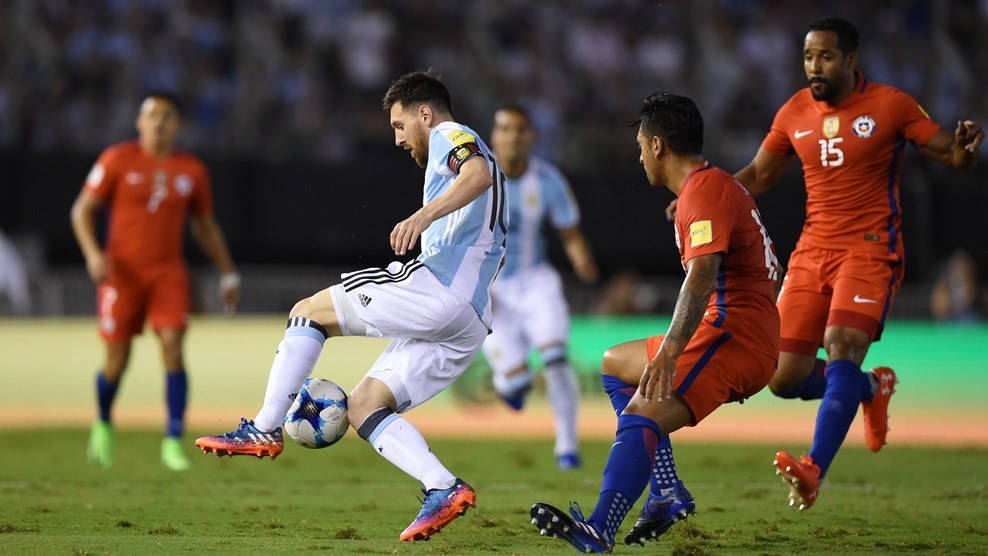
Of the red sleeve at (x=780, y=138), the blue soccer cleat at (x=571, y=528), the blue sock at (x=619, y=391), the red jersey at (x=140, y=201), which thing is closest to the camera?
the blue soccer cleat at (x=571, y=528)

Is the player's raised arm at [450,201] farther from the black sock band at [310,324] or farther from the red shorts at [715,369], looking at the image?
the red shorts at [715,369]

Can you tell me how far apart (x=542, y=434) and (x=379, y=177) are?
4.02 meters

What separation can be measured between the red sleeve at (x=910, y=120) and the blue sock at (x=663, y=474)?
2321 millimetres

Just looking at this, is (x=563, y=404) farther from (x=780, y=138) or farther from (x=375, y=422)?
(x=375, y=422)

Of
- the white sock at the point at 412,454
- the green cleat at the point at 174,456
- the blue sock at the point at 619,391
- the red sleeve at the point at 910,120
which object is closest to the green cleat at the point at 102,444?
the green cleat at the point at 174,456

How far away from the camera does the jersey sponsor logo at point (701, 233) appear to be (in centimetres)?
577

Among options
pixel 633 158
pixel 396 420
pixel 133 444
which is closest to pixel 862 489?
pixel 396 420

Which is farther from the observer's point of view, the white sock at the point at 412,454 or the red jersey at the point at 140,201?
the red jersey at the point at 140,201

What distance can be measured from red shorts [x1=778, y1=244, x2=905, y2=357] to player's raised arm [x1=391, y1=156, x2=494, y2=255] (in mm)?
2333

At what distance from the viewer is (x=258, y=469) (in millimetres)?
10680

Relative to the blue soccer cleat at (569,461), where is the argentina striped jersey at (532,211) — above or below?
above

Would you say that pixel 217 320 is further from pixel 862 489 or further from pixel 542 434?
pixel 862 489

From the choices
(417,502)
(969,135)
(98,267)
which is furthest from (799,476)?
(98,267)

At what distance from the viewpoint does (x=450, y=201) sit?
19.3 feet
